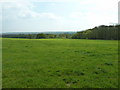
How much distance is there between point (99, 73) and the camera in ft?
22.3

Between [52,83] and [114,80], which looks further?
[114,80]

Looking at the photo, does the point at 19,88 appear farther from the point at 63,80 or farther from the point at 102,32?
the point at 102,32

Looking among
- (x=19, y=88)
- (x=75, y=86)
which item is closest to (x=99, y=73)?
(x=75, y=86)

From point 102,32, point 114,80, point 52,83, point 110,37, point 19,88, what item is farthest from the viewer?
point 102,32

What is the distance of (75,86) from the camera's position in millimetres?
5070

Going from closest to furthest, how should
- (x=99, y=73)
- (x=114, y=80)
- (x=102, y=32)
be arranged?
(x=114, y=80)
(x=99, y=73)
(x=102, y=32)

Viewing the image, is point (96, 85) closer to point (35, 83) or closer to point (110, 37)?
point (35, 83)

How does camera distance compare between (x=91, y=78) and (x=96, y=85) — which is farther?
(x=91, y=78)

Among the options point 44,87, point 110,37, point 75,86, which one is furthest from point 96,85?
point 110,37

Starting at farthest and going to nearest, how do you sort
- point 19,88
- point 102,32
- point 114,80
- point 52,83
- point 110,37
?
1. point 102,32
2. point 110,37
3. point 114,80
4. point 52,83
5. point 19,88

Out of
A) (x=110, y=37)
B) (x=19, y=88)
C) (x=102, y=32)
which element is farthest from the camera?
(x=102, y=32)

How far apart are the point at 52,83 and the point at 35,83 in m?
0.68

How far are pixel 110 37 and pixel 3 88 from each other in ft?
179

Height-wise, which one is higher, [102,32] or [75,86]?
[102,32]
